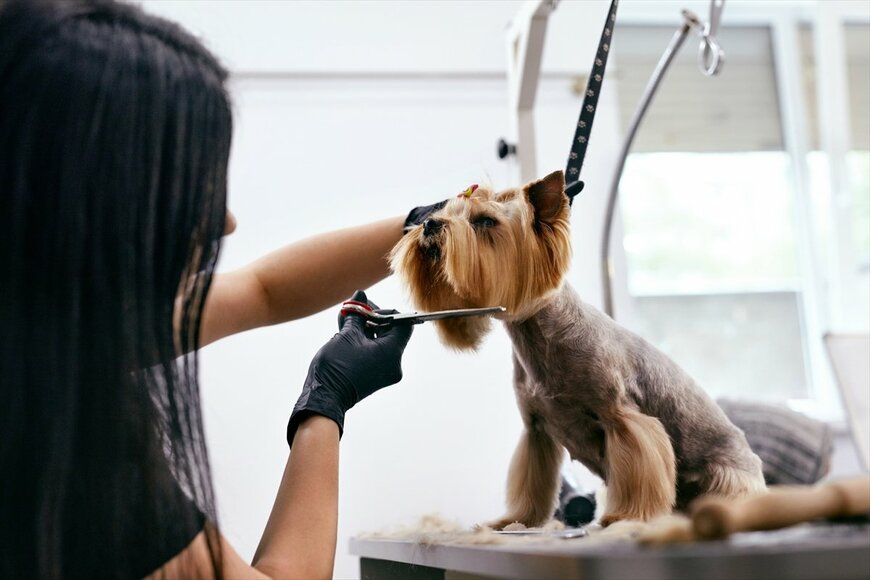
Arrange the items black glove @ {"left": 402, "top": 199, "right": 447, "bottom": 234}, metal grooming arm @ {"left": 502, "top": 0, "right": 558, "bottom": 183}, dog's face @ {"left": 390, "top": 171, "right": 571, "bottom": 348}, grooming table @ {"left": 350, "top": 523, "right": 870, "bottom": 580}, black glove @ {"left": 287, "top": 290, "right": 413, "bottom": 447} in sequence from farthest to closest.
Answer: metal grooming arm @ {"left": 502, "top": 0, "right": 558, "bottom": 183} → black glove @ {"left": 402, "top": 199, "right": 447, "bottom": 234} → dog's face @ {"left": 390, "top": 171, "right": 571, "bottom": 348} → black glove @ {"left": 287, "top": 290, "right": 413, "bottom": 447} → grooming table @ {"left": 350, "top": 523, "right": 870, "bottom": 580}

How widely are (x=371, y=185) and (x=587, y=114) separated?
1546 millimetres

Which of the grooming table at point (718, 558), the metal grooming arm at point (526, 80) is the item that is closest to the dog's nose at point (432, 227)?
the grooming table at point (718, 558)

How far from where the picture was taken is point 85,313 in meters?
0.73

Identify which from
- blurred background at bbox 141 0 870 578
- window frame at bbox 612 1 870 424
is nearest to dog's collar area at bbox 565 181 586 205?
blurred background at bbox 141 0 870 578

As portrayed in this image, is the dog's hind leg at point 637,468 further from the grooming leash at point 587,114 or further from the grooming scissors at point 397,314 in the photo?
the grooming leash at point 587,114

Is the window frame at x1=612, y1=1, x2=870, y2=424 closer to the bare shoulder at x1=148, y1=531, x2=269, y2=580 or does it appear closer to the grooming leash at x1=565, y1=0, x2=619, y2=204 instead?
the grooming leash at x1=565, y1=0, x2=619, y2=204

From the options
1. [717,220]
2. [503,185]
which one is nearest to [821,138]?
[717,220]

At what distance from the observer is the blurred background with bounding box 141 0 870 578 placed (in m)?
2.46

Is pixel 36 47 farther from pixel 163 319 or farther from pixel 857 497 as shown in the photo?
pixel 857 497

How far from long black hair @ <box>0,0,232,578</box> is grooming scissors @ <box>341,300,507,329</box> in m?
0.32

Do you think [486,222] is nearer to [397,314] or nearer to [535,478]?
[397,314]

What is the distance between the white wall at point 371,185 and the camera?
95.7 inches

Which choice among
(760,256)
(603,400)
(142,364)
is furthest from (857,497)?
(760,256)

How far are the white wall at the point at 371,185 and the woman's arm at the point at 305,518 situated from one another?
4.94ft
